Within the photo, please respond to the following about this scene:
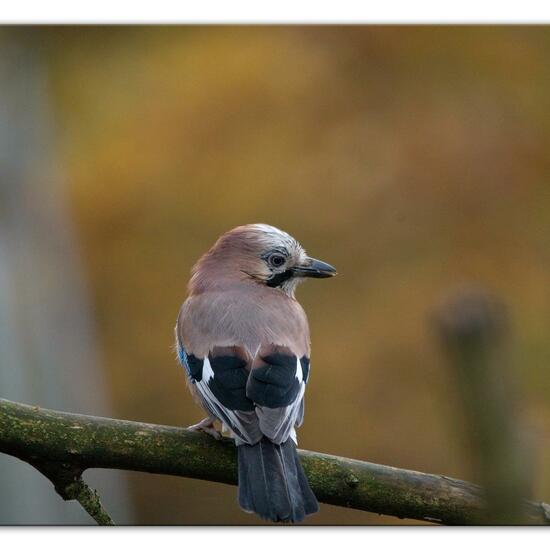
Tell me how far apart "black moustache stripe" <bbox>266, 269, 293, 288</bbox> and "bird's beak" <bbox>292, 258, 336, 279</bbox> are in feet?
0.08

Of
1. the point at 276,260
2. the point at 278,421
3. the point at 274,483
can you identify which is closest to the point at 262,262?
the point at 276,260

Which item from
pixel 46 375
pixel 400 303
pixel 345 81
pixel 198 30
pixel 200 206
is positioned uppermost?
pixel 198 30

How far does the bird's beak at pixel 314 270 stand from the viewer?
11.4 ft

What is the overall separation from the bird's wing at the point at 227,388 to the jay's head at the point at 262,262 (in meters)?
0.62

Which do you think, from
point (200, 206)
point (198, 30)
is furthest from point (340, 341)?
point (198, 30)

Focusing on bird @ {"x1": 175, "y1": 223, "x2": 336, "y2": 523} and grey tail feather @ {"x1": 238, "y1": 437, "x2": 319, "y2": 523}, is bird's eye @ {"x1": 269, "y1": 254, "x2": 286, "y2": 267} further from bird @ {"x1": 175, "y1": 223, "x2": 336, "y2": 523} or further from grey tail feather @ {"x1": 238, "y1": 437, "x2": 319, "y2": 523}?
grey tail feather @ {"x1": 238, "y1": 437, "x2": 319, "y2": 523}

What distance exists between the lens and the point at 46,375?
15.2 ft

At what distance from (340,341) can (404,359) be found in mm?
321
